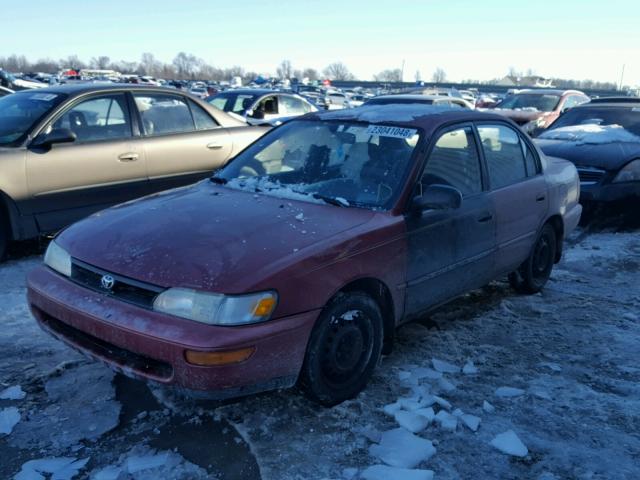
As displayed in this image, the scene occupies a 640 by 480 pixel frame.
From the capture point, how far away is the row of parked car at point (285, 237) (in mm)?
2654

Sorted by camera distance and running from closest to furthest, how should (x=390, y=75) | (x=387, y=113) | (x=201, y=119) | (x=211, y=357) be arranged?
(x=211, y=357)
(x=387, y=113)
(x=201, y=119)
(x=390, y=75)

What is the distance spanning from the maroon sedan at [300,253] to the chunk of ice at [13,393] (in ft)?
1.31

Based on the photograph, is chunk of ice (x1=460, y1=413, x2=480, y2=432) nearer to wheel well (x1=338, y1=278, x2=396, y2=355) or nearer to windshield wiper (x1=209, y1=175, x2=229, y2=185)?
wheel well (x1=338, y1=278, x2=396, y2=355)

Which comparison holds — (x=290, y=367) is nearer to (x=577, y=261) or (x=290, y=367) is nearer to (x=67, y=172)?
(x=67, y=172)

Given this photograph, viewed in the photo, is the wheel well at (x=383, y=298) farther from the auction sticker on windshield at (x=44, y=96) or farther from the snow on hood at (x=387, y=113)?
the auction sticker on windshield at (x=44, y=96)

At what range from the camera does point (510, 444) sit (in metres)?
2.87

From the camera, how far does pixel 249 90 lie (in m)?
12.2

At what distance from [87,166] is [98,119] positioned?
562 mm

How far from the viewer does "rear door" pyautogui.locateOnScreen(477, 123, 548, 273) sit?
13.8ft

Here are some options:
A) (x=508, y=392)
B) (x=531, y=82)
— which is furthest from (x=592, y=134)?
(x=531, y=82)

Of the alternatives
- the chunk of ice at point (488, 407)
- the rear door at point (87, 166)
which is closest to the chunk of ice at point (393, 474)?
the chunk of ice at point (488, 407)

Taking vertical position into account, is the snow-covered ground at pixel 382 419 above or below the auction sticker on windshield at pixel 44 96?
below

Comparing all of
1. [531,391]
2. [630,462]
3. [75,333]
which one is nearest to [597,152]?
[531,391]

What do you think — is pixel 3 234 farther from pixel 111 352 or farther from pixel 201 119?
pixel 111 352
